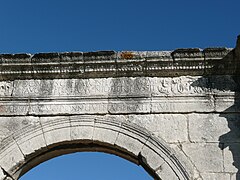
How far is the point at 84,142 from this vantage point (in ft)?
21.6

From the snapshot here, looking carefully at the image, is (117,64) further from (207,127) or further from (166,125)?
(207,127)

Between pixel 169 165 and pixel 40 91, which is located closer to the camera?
pixel 169 165

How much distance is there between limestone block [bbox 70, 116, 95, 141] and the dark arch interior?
0.38 ft

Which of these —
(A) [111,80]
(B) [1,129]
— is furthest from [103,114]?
(B) [1,129]

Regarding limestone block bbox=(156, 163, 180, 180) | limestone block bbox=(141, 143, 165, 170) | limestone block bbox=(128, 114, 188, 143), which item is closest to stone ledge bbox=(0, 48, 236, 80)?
limestone block bbox=(128, 114, 188, 143)

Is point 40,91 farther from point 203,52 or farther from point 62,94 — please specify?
point 203,52

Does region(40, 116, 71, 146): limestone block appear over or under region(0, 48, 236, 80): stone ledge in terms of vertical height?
under

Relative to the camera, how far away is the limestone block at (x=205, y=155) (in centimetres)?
616

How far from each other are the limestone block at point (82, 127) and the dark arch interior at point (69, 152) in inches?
4.5

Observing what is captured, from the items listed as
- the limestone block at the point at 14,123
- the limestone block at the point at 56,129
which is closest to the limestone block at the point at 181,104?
the limestone block at the point at 56,129

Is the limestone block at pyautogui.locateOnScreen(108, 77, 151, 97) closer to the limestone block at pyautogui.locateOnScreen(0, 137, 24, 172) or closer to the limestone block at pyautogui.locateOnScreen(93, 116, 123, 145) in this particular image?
the limestone block at pyautogui.locateOnScreen(93, 116, 123, 145)

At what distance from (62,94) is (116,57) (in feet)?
3.04

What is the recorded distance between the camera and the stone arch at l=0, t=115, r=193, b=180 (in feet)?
20.6

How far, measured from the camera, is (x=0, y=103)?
6.89m
